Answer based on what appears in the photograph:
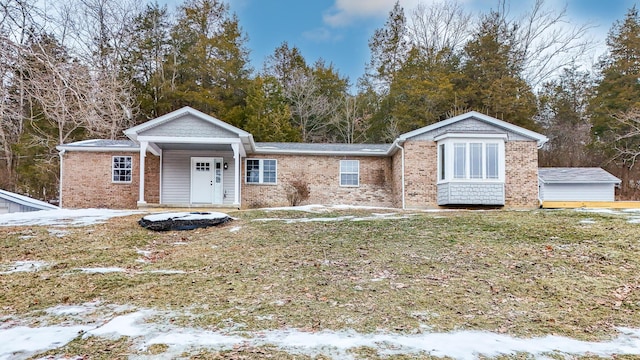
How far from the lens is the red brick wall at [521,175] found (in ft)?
50.1

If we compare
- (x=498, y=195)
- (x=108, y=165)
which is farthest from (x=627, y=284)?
(x=108, y=165)

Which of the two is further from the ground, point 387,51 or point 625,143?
point 387,51

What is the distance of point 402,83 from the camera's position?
91.7 ft

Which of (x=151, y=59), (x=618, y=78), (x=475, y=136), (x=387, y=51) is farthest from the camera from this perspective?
(x=387, y=51)

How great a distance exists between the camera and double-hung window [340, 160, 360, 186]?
1747cm

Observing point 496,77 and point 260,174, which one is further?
point 496,77

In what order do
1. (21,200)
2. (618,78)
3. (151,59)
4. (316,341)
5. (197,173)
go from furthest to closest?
(151,59) → (618,78) → (197,173) → (21,200) → (316,341)

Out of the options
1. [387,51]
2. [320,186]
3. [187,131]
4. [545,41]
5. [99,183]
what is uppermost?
[545,41]

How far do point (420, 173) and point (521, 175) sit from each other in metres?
3.83

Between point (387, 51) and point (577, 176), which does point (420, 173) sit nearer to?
point (577, 176)

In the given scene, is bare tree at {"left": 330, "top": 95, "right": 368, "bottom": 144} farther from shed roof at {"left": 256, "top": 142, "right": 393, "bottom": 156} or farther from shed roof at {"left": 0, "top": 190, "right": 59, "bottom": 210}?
shed roof at {"left": 0, "top": 190, "right": 59, "bottom": 210}

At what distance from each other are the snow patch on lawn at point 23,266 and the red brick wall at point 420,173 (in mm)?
11920

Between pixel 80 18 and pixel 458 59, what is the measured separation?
26597 millimetres

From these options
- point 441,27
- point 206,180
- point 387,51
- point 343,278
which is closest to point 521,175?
point 343,278
